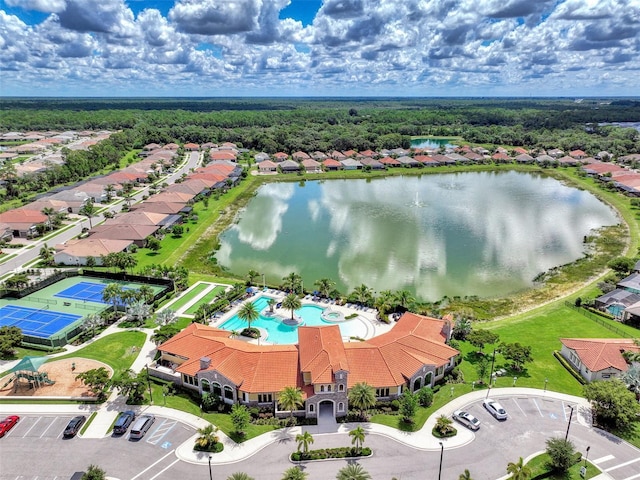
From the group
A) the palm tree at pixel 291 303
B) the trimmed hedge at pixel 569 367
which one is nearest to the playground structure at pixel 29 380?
the palm tree at pixel 291 303

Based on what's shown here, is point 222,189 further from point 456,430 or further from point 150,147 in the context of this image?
point 456,430

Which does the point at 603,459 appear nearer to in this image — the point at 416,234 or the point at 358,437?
the point at 358,437

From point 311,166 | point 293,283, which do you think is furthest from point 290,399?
point 311,166

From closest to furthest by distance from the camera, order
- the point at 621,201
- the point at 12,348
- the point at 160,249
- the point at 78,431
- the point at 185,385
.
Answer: the point at 78,431, the point at 185,385, the point at 12,348, the point at 160,249, the point at 621,201

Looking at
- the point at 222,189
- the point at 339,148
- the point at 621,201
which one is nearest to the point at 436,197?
the point at 621,201

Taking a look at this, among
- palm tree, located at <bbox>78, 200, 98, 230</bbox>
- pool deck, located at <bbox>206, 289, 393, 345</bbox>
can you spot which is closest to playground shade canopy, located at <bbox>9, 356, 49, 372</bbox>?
pool deck, located at <bbox>206, 289, 393, 345</bbox>
